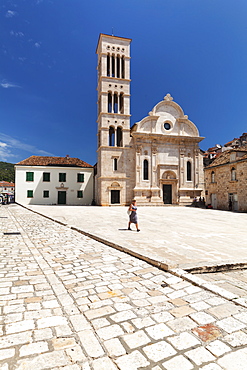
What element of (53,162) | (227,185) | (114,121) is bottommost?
(227,185)

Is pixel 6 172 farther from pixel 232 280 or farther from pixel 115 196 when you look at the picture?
pixel 232 280

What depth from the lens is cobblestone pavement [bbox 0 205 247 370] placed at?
2004 mm

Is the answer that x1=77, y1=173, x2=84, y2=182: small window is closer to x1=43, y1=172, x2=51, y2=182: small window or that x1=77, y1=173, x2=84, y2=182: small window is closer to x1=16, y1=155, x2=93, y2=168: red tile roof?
x1=16, y1=155, x2=93, y2=168: red tile roof

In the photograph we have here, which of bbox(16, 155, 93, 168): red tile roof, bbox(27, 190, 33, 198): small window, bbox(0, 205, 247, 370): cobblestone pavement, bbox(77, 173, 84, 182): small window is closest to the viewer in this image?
bbox(0, 205, 247, 370): cobblestone pavement

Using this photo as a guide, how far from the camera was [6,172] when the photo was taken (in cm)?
8744

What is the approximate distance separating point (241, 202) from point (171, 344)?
920 inches

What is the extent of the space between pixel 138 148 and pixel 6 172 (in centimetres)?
7426

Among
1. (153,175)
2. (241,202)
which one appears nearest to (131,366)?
(241,202)

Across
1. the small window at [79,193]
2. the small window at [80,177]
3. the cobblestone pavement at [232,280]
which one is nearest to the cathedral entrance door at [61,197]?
the small window at [79,193]

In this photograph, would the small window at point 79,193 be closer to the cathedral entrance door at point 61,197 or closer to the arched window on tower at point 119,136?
the cathedral entrance door at point 61,197

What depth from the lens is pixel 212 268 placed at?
445 cm

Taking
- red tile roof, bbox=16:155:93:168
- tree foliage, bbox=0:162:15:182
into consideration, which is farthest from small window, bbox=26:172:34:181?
tree foliage, bbox=0:162:15:182

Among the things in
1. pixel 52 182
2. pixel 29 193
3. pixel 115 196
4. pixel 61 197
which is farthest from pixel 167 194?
pixel 29 193

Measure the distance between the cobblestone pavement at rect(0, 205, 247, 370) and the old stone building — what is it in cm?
2138
